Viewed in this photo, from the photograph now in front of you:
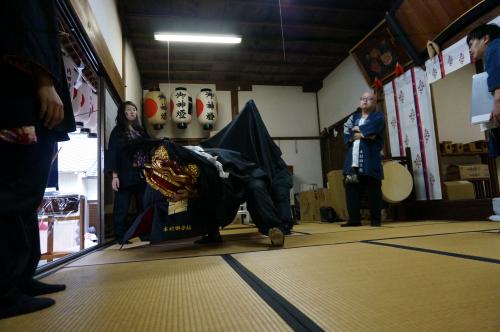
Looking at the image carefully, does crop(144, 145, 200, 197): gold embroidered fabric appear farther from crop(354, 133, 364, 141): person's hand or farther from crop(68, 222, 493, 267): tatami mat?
crop(354, 133, 364, 141): person's hand

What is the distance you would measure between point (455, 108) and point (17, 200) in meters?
6.73

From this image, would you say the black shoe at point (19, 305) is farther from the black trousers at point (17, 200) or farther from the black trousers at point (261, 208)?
the black trousers at point (261, 208)

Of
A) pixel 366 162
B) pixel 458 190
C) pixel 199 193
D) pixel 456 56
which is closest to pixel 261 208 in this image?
pixel 199 193

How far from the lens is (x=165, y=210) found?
2.34 meters

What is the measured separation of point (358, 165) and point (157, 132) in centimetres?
506

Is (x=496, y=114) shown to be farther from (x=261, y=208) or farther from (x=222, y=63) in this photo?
(x=222, y=63)

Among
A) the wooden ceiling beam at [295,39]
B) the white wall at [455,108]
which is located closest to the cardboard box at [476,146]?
the white wall at [455,108]

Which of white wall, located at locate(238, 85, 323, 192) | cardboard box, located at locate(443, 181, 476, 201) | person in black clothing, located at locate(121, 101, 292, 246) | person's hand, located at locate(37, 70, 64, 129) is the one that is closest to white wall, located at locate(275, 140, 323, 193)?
white wall, located at locate(238, 85, 323, 192)

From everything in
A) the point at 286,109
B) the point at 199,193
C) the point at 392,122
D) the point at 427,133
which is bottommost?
the point at 199,193

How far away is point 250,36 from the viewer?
597 cm

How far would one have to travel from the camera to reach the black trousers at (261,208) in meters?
2.29

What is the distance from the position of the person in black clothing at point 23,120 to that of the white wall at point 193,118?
21.8ft

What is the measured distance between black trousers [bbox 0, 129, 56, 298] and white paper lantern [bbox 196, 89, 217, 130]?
616cm

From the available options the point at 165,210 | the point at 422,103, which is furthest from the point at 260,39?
the point at 165,210
